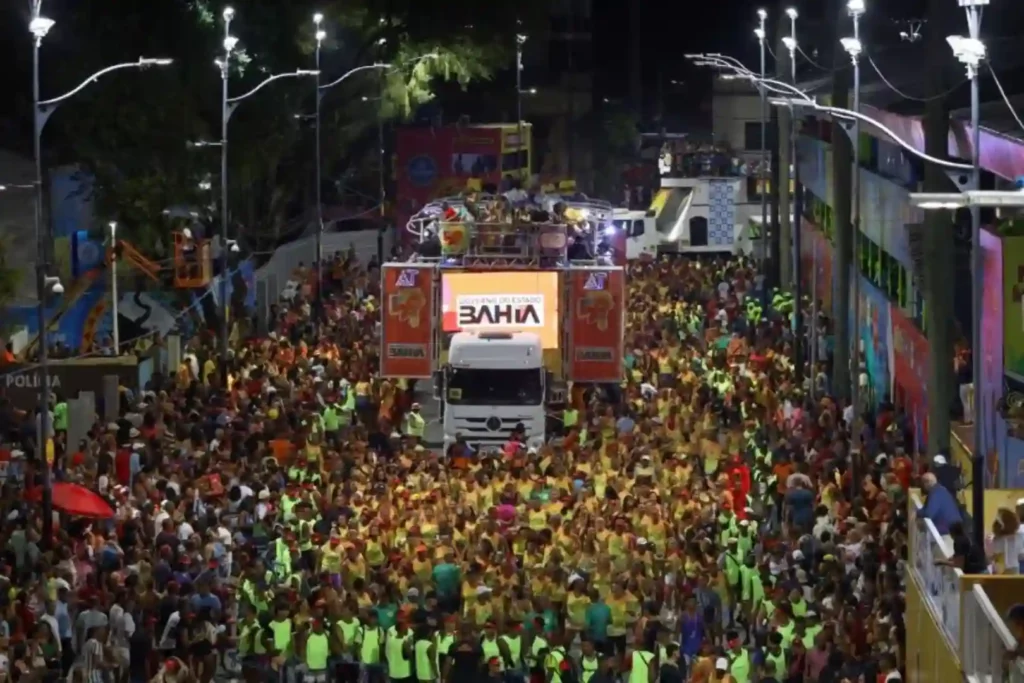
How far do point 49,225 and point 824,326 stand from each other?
1935 cm

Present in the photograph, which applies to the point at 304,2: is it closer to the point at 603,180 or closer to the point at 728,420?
the point at 728,420

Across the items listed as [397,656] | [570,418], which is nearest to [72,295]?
[570,418]

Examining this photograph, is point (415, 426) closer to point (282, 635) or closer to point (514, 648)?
point (282, 635)

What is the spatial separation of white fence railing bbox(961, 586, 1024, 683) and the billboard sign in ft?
66.2

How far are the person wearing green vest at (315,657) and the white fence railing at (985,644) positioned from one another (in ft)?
22.1

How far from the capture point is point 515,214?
117 feet

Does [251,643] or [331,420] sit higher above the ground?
[331,420]

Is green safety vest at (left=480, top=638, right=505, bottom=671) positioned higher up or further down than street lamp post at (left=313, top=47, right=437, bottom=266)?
further down

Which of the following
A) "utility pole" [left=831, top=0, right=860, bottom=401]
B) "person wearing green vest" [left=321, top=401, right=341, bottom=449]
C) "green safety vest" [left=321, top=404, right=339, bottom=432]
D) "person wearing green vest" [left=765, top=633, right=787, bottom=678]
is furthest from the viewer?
"utility pole" [left=831, top=0, right=860, bottom=401]

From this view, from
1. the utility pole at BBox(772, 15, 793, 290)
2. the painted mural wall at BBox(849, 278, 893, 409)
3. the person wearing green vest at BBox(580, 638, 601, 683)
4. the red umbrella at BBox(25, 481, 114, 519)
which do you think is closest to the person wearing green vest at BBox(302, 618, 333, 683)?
the person wearing green vest at BBox(580, 638, 601, 683)

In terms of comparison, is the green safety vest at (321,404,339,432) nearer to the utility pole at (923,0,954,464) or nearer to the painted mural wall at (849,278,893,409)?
the painted mural wall at (849,278,893,409)

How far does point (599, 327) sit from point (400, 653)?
49.8ft

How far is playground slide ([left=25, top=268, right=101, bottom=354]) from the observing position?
134ft

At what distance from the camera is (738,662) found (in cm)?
1830
